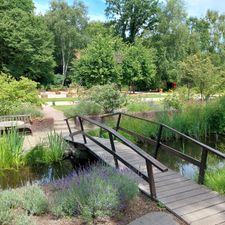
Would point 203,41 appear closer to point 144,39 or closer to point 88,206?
point 144,39

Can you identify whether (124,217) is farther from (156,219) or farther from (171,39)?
(171,39)

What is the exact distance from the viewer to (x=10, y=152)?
6.23 meters

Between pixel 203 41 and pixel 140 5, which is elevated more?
pixel 140 5

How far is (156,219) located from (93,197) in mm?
811

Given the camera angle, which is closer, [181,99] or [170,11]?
[181,99]

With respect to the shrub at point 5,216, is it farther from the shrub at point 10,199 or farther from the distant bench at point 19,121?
the distant bench at point 19,121

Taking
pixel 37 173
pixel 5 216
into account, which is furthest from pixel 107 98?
pixel 5 216

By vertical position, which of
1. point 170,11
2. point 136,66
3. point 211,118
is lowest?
point 211,118

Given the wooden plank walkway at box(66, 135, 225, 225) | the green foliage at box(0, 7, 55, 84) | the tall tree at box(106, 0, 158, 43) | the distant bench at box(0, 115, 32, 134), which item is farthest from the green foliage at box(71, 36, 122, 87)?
the tall tree at box(106, 0, 158, 43)

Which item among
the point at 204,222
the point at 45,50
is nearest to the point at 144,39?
the point at 45,50

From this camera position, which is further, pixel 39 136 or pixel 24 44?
pixel 24 44

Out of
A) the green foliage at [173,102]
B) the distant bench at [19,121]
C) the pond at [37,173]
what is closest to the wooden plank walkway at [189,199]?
the pond at [37,173]

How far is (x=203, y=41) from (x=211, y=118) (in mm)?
31004

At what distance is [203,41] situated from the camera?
37.9 m
